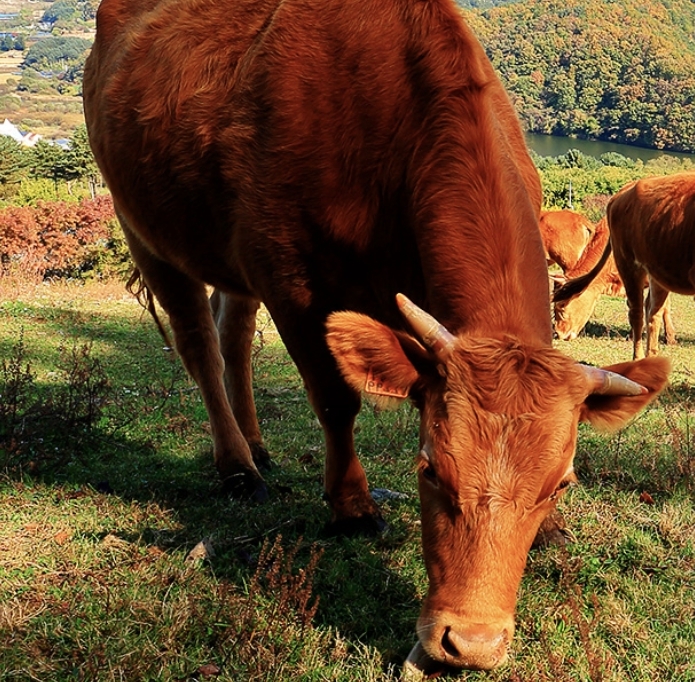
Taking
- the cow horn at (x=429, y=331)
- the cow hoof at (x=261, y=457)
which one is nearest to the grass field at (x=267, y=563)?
the cow hoof at (x=261, y=457)

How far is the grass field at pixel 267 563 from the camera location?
313 centimetres

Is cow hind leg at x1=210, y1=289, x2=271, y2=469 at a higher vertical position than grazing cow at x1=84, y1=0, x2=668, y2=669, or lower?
lower

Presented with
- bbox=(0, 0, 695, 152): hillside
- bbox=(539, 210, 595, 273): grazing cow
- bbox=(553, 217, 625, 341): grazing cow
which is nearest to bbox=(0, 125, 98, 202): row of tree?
Answer: bbox=(0, 0, 695, 152): hillside

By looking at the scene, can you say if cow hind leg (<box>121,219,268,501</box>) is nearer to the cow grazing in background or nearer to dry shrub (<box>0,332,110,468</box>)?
dry shrub (<box>0,332,110,468</box>)

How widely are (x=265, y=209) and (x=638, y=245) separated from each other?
826cm

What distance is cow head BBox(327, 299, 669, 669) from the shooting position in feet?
8.87

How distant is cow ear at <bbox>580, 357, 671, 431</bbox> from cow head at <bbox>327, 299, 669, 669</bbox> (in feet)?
0.22

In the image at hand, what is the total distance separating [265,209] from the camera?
13.8ft

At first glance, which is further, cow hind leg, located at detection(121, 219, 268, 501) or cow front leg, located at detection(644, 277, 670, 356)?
cow front leg, located at detection(644, 277, 670, 356)

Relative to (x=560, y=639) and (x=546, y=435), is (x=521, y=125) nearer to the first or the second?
(x=546, y=435)

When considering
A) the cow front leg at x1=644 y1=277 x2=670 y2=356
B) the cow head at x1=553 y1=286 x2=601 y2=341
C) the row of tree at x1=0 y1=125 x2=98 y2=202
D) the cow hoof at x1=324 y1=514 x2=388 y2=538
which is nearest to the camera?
the cow hoof at x1=324 y1=514 x2=388 y2=538

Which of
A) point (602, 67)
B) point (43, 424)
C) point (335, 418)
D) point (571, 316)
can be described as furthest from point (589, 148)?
point (335, 418)

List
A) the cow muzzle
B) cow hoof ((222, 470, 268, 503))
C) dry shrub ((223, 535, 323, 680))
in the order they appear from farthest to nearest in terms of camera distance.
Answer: cow hoof ((222, 470, 268, 503))
dry shrub ((223, 535, 323, 680))
the cow muzzle

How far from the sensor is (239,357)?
6.18 m
